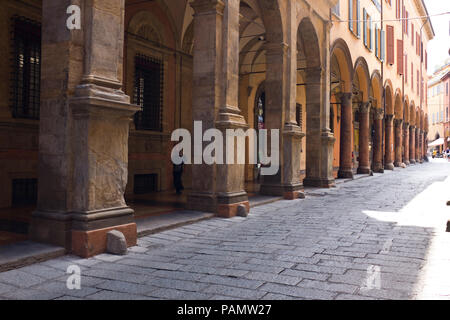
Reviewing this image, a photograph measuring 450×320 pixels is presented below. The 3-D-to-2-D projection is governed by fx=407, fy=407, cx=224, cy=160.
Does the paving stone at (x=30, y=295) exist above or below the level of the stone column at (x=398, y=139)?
below

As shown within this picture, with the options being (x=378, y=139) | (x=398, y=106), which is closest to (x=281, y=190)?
(x=378, y=139)

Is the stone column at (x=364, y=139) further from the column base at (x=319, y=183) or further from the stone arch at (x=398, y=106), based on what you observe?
the stone arch at (x=398, y=106)

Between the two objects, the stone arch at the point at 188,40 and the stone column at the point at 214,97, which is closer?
the stone column at the point at 214,97

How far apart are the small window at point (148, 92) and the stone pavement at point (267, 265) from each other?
522cm

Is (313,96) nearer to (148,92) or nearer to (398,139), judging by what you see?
(148,92)

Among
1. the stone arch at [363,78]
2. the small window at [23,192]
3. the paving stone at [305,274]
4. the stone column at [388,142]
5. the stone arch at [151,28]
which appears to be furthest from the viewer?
the stone column at [388,142]

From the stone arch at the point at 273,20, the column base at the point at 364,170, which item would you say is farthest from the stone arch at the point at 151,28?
the column base at the point at 364,170

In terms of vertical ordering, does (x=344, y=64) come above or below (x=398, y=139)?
above

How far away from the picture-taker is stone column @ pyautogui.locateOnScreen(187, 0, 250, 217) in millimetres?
7480

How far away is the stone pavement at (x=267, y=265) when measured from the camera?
11.2 ft

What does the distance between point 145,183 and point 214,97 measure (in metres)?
4.75

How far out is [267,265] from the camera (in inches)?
168

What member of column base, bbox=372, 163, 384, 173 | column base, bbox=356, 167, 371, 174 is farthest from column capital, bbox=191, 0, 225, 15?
column base, bbox=372, 163, 384, 173
